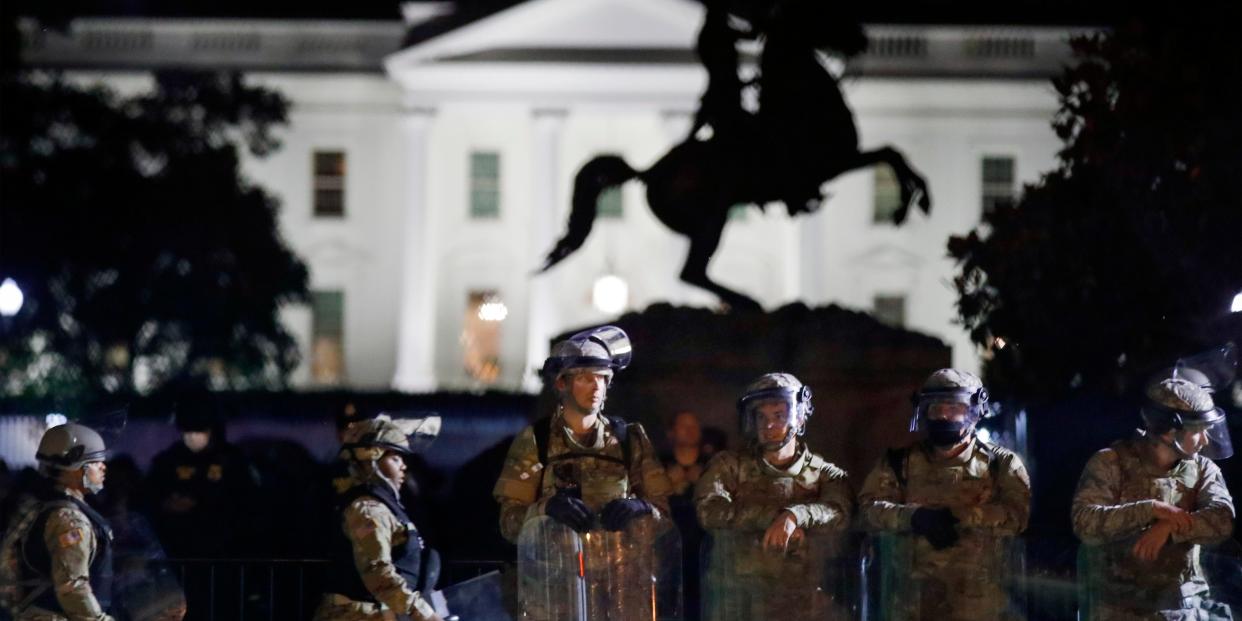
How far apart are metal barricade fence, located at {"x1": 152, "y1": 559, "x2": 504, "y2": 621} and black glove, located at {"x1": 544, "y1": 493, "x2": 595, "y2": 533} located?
2018 mm

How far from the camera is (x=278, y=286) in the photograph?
3108cm

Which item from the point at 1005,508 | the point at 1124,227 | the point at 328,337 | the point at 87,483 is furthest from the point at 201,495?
the point at 328,337

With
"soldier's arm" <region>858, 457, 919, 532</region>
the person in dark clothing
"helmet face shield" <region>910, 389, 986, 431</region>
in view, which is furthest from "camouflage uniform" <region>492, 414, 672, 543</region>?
the person in dark clothing

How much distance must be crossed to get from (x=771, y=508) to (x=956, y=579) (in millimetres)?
800

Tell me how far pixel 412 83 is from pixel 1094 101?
28.5 m

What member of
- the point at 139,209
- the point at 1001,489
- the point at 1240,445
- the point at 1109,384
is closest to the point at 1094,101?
the point at 1109,384

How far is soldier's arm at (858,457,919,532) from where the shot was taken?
297 inches

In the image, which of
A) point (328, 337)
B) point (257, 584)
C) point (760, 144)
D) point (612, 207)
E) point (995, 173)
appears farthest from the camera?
point (995, 173)

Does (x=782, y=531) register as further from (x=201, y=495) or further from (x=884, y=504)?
(x=201, y=495)

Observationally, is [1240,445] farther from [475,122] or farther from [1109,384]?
[475,122]

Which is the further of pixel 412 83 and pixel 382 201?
pixel 382 201

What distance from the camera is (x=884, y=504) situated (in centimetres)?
761

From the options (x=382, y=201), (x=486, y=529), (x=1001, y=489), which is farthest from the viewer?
(x=382, y=201)

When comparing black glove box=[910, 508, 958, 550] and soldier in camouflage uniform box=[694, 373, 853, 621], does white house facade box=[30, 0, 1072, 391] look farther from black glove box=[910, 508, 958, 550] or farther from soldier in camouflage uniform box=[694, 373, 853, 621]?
black glove box=[910, 508, 958, 550]
